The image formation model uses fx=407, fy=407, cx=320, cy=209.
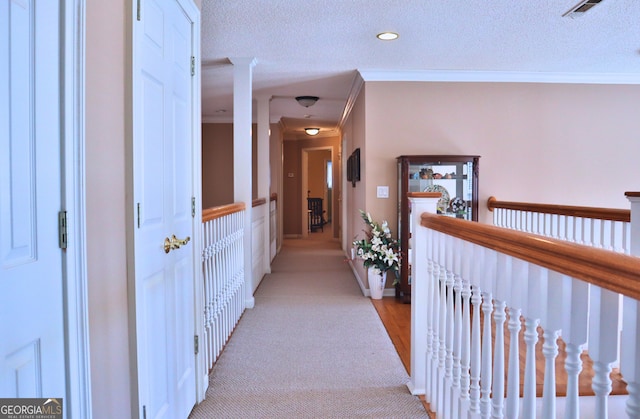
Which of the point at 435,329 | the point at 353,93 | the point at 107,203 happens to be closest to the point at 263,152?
the point at 353,93

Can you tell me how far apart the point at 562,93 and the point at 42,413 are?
5.10 meters

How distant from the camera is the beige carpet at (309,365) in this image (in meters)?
2.10

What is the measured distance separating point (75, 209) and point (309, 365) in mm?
1950

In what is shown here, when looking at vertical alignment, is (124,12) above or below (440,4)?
below

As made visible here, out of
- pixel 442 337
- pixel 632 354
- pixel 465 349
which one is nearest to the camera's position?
pixel 632 354

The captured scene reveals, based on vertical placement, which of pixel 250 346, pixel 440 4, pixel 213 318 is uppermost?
pixel 440 4

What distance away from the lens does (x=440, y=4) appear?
2.70 m

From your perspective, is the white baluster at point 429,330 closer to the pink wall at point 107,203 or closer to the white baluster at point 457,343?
the white baluster at point 457,343

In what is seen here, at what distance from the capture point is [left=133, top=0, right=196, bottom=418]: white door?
1.44 meters

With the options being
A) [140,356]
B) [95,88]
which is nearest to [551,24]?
[95,88]

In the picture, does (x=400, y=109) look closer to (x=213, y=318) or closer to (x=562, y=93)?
(x=562, y=93)

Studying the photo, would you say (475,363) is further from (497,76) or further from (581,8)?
(497,76)

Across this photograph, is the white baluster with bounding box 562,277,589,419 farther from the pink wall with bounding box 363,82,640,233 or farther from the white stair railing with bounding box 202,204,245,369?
the pink wall with bounding box 363,82,640,233

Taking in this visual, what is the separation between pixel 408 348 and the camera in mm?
2883
